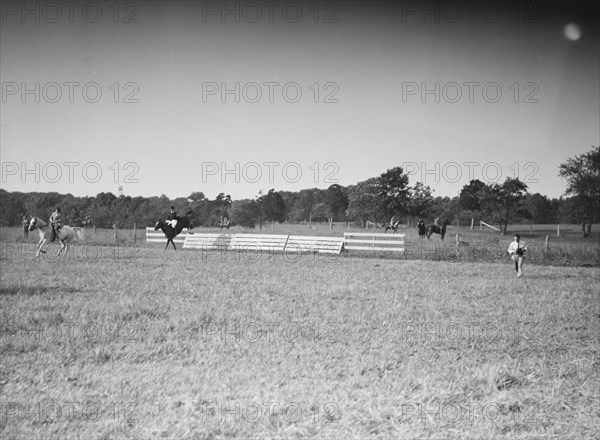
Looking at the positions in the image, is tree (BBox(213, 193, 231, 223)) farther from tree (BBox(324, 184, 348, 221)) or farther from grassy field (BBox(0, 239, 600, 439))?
grassy field (BBox(0, 239, 600, 439))

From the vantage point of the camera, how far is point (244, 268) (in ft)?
53.8

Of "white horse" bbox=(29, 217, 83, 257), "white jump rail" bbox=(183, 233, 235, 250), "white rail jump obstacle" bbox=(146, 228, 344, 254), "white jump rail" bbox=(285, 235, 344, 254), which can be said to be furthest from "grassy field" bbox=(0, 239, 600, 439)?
"white jump rail" bbox=(183, 233, 235, 250)

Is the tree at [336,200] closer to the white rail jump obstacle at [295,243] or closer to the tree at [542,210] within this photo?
the tree at [542,210]

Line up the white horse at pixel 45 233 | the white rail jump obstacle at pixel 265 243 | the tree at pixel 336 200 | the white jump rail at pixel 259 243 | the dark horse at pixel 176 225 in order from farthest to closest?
the tree at pixel 336 200 → the white jump rail at pixel 259 243 → the white rail jump obstacle at pixel 265 243 → the dark horse at pixel 176 225 → the white horse at pixel 45 233

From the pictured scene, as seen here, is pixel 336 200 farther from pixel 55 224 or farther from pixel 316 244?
pixel 55 224

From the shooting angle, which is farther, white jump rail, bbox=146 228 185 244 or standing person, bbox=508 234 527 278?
white jump rail, bbox=146 228 185 244

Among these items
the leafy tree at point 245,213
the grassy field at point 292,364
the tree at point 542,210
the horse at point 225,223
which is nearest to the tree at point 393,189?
the horse at point 225,223

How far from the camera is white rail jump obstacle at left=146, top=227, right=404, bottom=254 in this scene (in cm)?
2706

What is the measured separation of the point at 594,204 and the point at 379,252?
42.8 metres

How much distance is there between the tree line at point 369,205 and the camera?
56.0 metres

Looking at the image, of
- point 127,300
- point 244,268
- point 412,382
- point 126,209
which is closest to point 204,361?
point 412,382

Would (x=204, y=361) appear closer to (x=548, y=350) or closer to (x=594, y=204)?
(x=548, y=350)

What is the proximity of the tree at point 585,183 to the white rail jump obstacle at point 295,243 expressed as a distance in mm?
39080

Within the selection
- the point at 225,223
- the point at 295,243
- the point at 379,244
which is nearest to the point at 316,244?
the point at 295,243
